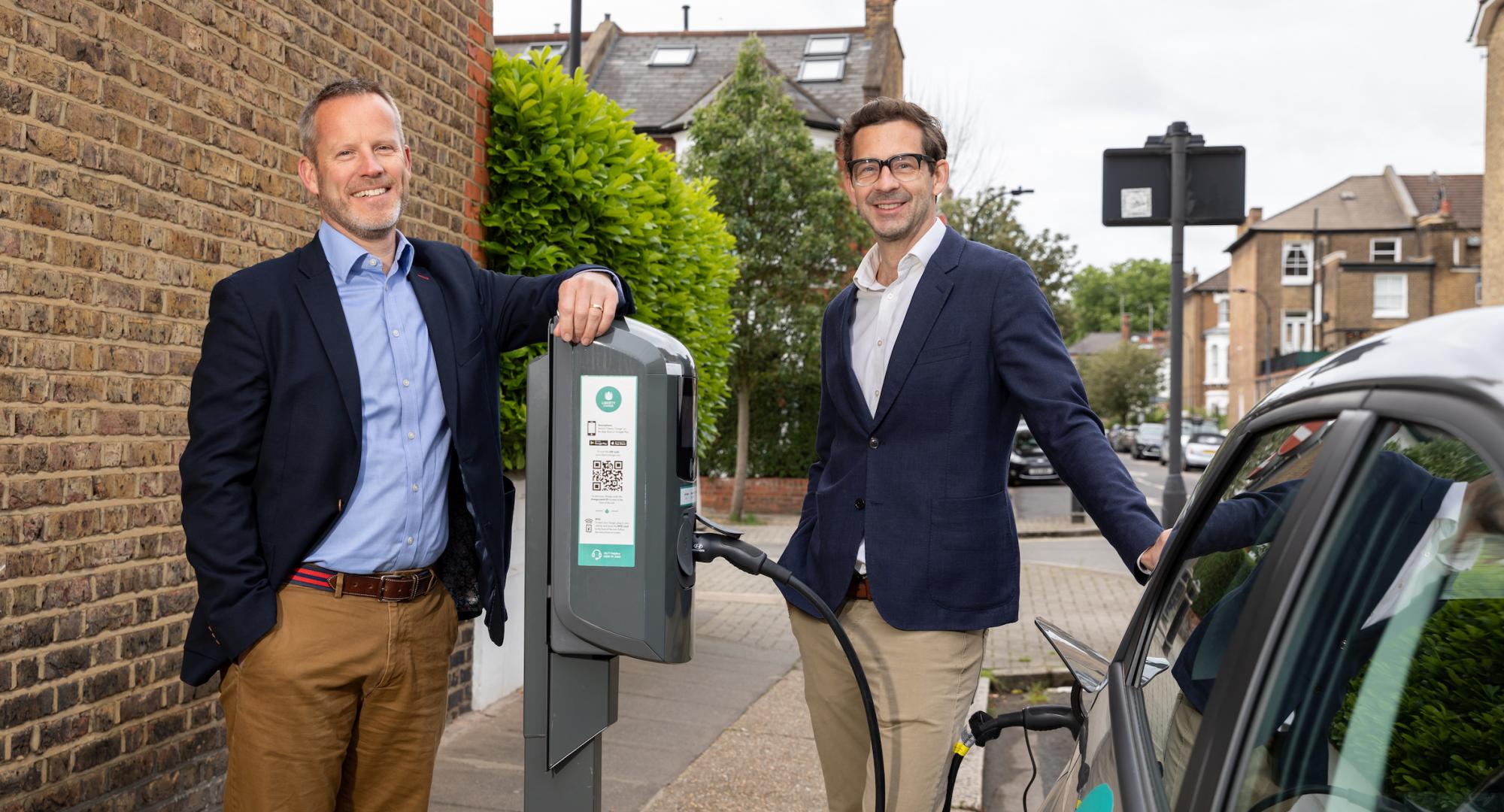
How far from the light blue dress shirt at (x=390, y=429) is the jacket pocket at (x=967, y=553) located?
1.00m

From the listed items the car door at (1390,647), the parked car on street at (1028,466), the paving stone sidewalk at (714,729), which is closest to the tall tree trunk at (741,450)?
the paving stone sidewalk at (714,729)

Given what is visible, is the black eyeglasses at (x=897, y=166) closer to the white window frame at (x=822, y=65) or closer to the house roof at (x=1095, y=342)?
the white window frame at (x=822, y=65)

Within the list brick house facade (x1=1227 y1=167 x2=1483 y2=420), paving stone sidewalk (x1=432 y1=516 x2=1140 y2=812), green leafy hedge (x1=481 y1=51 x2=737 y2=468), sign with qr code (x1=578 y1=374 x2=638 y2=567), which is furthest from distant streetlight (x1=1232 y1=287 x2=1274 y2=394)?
sign with qr code (x1=578 y1=374 x2=638 y2=567)

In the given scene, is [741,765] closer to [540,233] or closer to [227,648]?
[540,233]

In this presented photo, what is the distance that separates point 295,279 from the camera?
2594mm

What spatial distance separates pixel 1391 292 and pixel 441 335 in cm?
5706

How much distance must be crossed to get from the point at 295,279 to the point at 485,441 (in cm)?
49

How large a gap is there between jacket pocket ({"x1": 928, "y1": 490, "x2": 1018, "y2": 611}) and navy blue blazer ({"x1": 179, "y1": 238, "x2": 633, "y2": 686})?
781 mm

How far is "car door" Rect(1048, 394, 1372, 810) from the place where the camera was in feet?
4.56

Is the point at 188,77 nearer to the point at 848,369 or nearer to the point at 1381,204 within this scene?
the point at 848,369

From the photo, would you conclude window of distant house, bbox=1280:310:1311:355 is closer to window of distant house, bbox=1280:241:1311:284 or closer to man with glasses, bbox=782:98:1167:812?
window of distant house, bbox=1280:241:1311:284

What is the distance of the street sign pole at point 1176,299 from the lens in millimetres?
8344

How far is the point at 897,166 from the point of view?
2.86 meters

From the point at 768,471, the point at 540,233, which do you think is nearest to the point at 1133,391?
the point at 768,471
